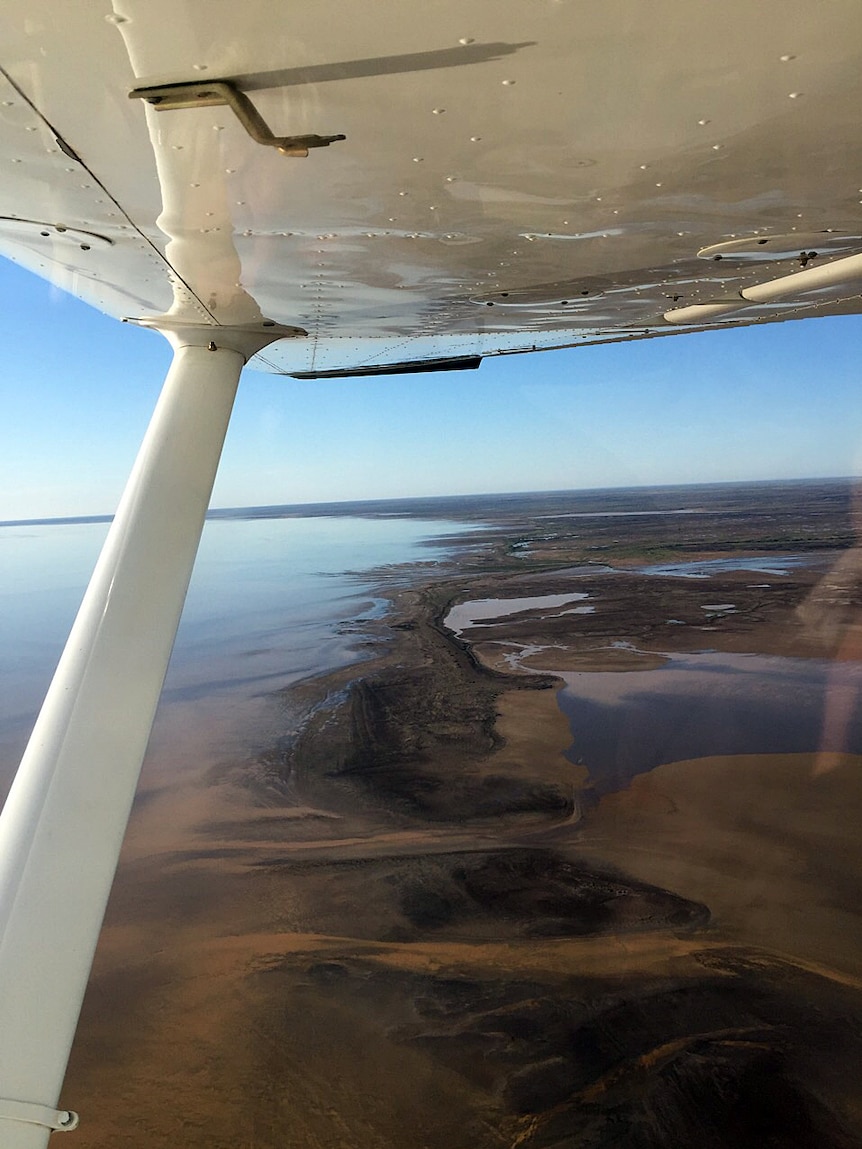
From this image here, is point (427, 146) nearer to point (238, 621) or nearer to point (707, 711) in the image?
point (707, 711)

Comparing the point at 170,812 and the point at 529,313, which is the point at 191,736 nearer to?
the point at 170,812

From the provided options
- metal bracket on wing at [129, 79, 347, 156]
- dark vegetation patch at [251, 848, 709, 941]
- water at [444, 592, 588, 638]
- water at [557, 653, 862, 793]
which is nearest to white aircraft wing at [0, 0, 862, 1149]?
metal bracket on wing at [129, 79, 347, 156]

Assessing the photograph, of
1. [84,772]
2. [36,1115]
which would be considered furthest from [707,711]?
[36,1115]

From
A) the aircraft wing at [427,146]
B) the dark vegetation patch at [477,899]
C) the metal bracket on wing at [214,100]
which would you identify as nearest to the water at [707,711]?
the dark vegetation patch at [477,899]

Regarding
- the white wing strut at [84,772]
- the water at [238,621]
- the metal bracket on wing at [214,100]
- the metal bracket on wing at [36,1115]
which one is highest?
the metal bracket on wing at [214,100]

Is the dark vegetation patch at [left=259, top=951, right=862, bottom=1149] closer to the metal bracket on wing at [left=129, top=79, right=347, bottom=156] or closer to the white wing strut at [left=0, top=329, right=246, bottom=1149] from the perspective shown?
the white wing strut at [left=0, top=329, right=246, bottom=1149]

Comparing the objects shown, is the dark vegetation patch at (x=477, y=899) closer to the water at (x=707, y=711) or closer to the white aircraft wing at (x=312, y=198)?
the water at (x=707, y=711)

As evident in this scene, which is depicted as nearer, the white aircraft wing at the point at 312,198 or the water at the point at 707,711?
the white aircraft wing at the point at 312,198
